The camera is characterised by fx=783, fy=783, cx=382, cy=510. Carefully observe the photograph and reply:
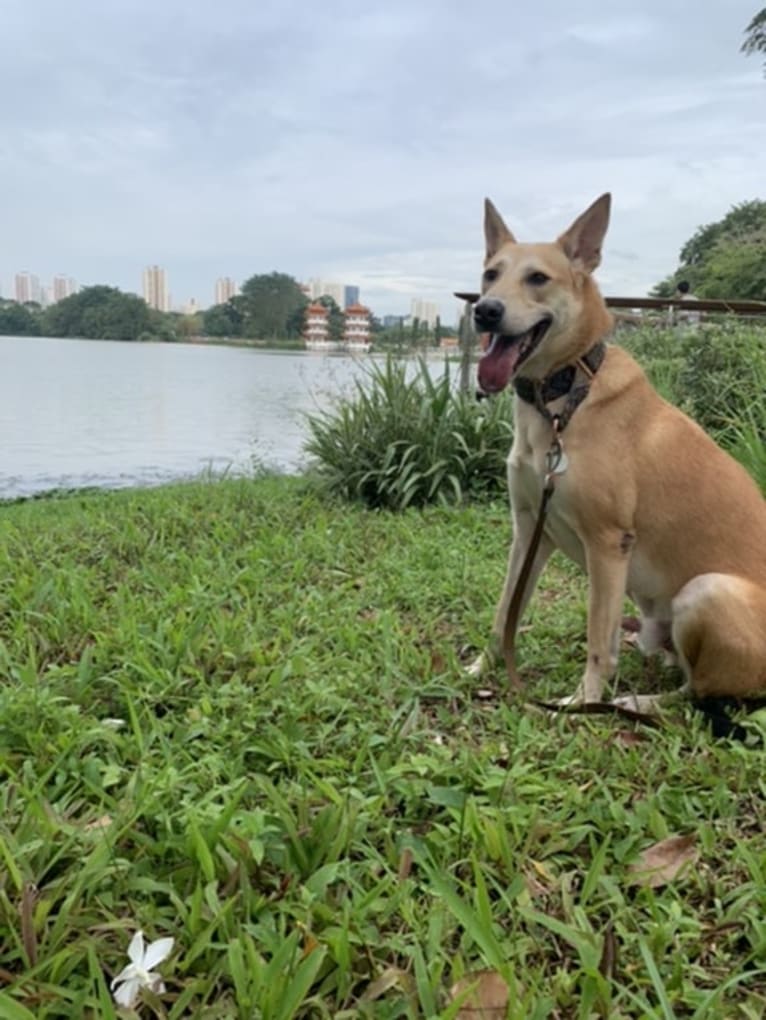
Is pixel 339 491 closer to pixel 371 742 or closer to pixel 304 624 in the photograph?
pixel 304 624

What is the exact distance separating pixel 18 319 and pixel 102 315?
7766 mm

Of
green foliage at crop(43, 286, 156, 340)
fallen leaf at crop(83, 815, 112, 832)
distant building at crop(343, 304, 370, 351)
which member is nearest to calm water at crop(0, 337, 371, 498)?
distant building at crop(343, 304, 370, 351)

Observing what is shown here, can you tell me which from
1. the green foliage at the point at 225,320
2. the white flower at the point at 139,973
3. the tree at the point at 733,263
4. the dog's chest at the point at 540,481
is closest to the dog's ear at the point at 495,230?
the dog's chest at the point at 540,481

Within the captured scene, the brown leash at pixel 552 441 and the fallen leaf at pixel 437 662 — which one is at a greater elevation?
the brown leash at pixel 552 441

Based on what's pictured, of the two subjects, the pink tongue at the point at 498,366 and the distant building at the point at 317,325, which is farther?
the distant building at the point at 317,325

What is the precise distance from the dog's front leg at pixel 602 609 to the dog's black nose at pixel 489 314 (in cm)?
79

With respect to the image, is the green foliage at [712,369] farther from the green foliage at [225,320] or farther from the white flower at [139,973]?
the green foliage at [225,320]

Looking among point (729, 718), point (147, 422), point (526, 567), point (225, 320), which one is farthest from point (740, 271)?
point (729, 718)

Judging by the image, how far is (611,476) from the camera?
8.23 feet

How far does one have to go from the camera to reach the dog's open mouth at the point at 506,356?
2566 millimetres

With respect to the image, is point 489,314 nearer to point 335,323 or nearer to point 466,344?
point 466,344

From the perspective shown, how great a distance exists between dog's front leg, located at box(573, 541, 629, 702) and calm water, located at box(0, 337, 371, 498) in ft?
14.3

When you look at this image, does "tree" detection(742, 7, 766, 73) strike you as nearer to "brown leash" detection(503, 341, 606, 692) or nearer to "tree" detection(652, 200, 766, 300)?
"tree" detection(652, 200, 766, 300)

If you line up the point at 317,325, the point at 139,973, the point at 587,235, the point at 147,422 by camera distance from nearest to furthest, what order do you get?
the point at 139,973 → the point at 587,235 → the point at 317,325 → the point at 147,422
